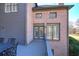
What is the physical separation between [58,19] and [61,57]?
0.51 meters

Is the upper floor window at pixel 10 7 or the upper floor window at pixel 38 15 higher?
the upper floor window at pixel 10 7

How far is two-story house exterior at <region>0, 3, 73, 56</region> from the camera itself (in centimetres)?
210

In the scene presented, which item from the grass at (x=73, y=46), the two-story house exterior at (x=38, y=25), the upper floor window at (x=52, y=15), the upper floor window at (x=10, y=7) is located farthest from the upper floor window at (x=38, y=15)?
the grass at (x=73, y=46)

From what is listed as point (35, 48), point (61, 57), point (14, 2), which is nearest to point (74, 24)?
point (61, 57)

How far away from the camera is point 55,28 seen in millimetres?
2131

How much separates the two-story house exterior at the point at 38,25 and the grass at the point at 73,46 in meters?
0.05

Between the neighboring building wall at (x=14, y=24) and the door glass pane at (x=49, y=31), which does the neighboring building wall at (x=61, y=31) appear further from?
the neighboring building wall at (x=14, y=24)

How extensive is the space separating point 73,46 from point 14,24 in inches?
33.7

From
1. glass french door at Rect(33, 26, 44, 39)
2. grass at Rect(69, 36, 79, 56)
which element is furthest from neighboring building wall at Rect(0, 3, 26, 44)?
grass at Rect(69, 36, 79, 56)

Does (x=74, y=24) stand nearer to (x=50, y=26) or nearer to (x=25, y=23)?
(x=50, y=26)

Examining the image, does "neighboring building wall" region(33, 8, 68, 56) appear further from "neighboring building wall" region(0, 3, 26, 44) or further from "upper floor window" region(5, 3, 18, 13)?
"upper floor window" region(5, 3, 18, 13)

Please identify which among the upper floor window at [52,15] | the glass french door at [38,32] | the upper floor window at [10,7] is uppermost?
the upper floor window at [10,7]

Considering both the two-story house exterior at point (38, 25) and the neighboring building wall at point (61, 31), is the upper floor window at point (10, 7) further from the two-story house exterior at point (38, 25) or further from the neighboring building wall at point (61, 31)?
the neighboring building wall at point (61, 31)

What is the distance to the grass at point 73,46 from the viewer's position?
2.12 m
